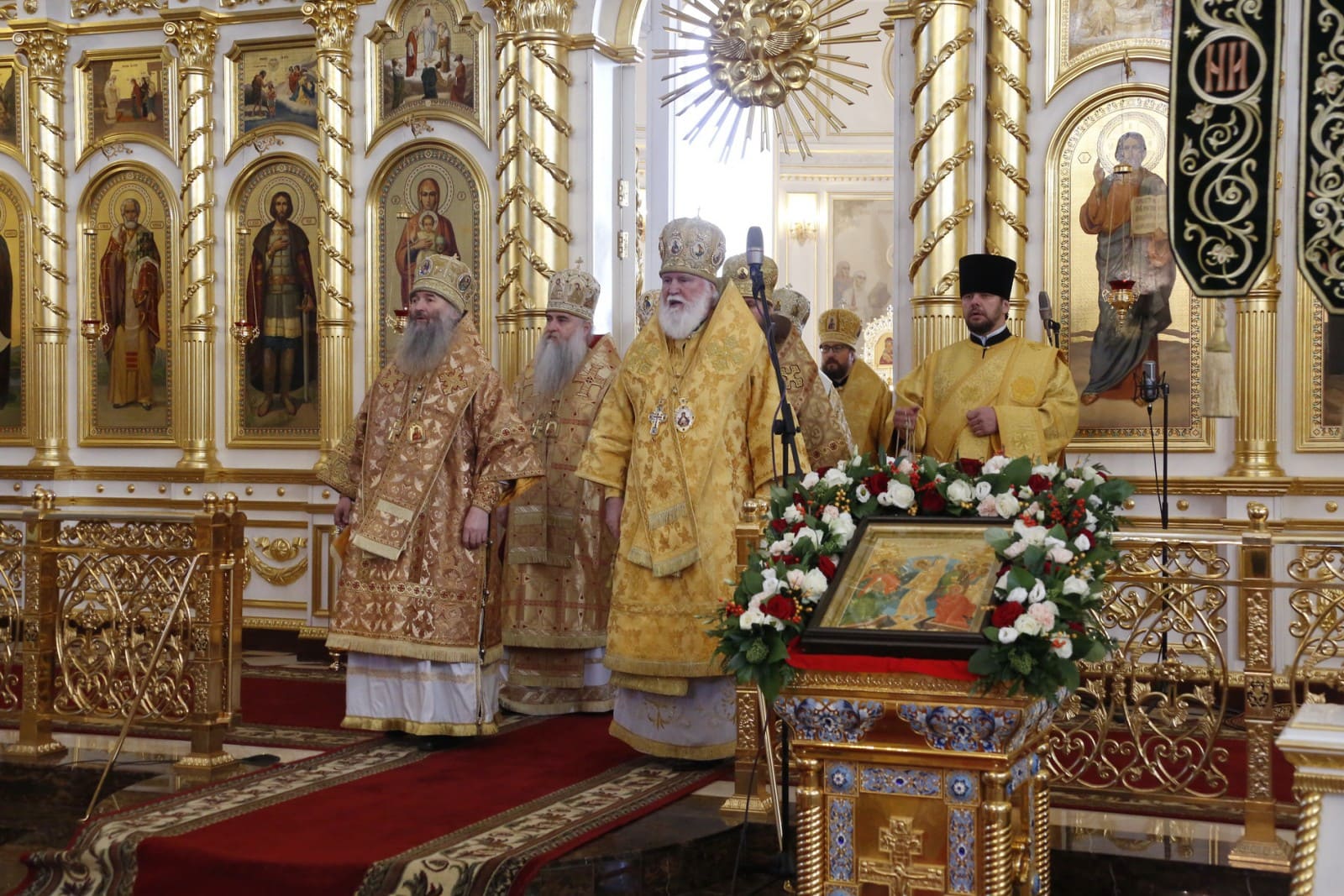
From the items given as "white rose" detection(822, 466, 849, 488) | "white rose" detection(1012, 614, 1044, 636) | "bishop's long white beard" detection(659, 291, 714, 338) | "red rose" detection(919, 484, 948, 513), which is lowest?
"white rose" detection(1012, 614, 1044, 636)

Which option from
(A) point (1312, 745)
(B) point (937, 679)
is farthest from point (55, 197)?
(A) point (1312, 745)

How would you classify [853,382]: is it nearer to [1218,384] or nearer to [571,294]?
[571,294]

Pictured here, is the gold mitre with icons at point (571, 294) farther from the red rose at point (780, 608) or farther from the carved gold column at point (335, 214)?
the red rose at point (780, 608)

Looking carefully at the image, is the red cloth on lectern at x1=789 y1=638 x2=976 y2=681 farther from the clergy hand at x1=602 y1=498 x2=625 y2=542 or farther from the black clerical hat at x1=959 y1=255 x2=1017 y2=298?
the black clerical hat at x1=959 y1=255 x2=1017 y2=298

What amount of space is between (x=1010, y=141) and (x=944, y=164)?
360mm

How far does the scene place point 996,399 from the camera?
6195 mm

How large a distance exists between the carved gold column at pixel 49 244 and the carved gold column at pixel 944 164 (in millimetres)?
5796

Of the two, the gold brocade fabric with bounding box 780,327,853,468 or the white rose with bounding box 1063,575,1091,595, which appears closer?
the white rose with bounding box 1063,575,1091,595

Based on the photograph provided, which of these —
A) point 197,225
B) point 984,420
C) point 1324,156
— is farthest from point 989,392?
point 197,225

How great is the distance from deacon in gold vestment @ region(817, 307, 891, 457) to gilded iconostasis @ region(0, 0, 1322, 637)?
177 mm

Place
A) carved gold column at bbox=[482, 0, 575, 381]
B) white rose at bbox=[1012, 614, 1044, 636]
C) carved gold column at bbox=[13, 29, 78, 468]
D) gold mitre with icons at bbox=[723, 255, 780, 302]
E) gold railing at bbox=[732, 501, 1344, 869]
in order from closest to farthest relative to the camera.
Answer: white rose at bbox=[1012, 614, 1044, 636] < gold railing at bbox=[732, 501, 1344, 869] < gold mitre with icons at bbox=[723, 255, 780, 302] < carved gold column at bbox=[482, 0, 575, 381] < carved gold column at bbox=[13, 29, 78, 468]

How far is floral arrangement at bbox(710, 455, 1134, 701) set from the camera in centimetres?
363

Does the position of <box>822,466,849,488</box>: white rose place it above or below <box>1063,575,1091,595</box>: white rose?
above

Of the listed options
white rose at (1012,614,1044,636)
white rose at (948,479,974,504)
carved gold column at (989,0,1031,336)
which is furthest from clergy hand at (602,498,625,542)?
carved gold column at (989,0,1031,336)
